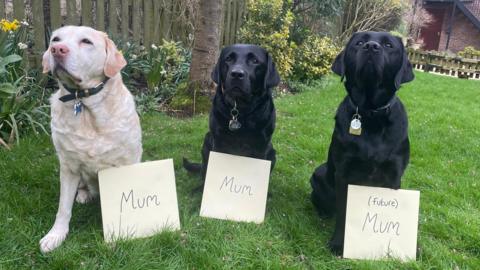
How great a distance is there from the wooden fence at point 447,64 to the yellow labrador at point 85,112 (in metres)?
12.7

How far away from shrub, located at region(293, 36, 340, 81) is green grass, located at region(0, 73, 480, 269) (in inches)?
132

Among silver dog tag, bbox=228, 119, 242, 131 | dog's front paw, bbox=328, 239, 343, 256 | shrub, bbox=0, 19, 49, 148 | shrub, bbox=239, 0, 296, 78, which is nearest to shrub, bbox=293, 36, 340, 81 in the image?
shrub, bbox=239, 0, 296, 78

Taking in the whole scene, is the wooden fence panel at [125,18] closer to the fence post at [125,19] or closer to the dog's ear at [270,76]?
the fence post at [125,19]

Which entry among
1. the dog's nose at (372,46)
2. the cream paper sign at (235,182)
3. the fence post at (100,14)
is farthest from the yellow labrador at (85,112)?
the fence post at (100,14)

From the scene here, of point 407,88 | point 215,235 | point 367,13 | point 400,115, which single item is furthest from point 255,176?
point 367,13

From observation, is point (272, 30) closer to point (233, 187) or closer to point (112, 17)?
point (112, 17)

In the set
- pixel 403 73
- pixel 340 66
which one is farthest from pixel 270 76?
pixel 403 73

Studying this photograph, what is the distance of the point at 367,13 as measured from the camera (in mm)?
12188

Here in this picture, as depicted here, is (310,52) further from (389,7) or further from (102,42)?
(102,42)

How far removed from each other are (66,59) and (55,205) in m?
1.13

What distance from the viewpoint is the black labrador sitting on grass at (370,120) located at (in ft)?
7.30

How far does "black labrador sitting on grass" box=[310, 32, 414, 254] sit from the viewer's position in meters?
2.23

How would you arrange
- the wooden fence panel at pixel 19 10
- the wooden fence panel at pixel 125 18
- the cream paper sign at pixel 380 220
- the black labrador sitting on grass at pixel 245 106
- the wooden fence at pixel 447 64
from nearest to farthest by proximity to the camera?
1. the cream paper sign at pixel 380 220
2. the black labrador sitting on grass at pixel 245 106
3. the wooden fence panel at pixel 19 10
4. the wooden fence panel at pixel 125 18
5. the wooden fence at pixel 447 64

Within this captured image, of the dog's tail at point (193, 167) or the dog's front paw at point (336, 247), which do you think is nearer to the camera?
the dog's front paw at point (336, 247)
